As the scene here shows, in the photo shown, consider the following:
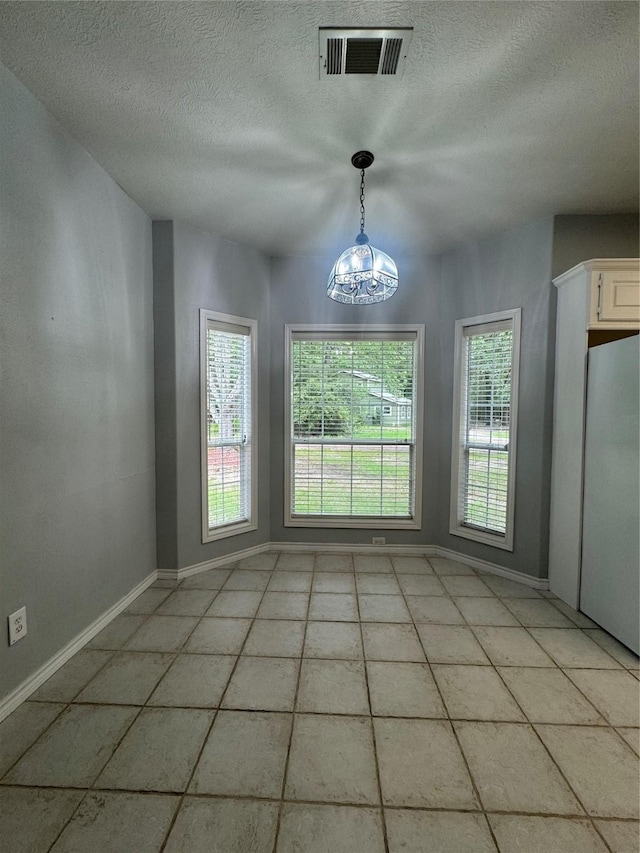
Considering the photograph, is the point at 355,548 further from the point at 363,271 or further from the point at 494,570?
the point at 363,271

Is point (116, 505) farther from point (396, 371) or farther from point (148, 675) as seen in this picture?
point (396, 371)

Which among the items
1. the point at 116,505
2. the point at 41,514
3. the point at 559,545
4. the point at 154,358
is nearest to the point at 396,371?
the point at 559,545

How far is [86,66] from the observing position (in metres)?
1.48

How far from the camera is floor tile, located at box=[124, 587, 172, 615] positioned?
2.35 m

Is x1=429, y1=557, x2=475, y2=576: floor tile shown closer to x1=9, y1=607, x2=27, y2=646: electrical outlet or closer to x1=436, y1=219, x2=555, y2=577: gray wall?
x1=436, y1=219, x2=555, y2=577: gray wall

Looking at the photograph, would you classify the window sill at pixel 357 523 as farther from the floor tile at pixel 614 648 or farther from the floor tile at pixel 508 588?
the floor tile at pixel 614 648

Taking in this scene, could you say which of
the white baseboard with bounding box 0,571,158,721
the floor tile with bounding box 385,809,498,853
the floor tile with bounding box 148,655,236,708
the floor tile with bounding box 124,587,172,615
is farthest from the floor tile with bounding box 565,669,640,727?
the white baseboard with bounding box 0,571,158,721

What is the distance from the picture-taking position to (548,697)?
64.9 inches

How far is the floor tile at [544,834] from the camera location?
108cm

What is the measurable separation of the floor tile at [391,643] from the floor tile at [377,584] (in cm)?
41

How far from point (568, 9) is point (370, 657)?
287 centimetres

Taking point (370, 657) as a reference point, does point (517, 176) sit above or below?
above

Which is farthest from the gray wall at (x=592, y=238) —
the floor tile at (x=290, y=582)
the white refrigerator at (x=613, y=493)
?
the floor tile at (x=290, y=582)

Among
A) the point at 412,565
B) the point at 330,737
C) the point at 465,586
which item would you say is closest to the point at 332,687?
the point at 330,737
